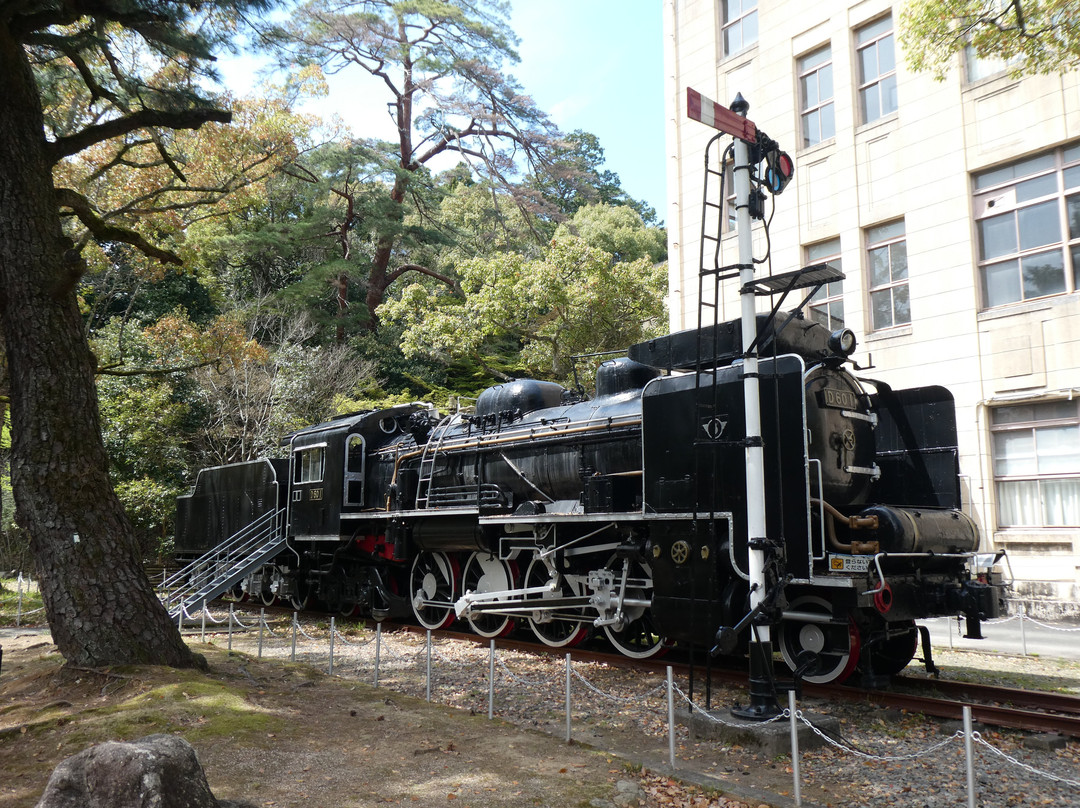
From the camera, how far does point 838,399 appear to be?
319 inches

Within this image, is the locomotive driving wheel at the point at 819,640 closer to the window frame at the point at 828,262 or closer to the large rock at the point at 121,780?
the large rock at the point at 121,780

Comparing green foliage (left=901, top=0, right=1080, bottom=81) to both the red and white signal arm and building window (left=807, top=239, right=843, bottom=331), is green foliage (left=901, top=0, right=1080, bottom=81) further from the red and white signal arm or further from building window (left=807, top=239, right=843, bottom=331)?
the red and white signal arm

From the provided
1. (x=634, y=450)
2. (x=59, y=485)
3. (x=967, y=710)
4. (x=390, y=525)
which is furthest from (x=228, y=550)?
(x=967, y=710)

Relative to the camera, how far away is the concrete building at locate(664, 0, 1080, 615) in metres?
13.5

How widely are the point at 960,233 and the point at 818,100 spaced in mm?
4841

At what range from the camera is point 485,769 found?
561cm

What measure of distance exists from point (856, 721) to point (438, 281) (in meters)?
27.3

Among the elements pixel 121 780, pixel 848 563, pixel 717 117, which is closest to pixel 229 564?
pixel 848 563

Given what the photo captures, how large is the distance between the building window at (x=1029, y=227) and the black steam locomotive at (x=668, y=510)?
6.61 m

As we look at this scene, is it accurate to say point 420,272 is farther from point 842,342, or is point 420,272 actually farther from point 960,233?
point 842,342

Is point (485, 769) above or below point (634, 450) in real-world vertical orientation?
below

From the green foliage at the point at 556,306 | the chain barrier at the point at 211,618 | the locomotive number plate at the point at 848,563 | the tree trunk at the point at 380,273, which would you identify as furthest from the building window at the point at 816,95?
the tree trunk at the point at 380,273

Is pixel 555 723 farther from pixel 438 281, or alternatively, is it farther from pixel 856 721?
pixel 438 281

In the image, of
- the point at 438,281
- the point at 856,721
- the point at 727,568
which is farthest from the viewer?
the point at 438,281
